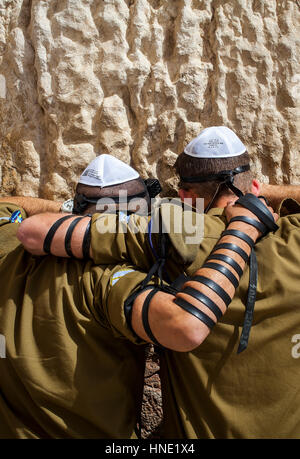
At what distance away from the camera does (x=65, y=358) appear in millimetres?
1606

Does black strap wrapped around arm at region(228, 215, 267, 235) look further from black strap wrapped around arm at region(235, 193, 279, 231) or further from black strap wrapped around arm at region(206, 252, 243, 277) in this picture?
black strap wrapped around arm at region(206, 252, 243, 277)

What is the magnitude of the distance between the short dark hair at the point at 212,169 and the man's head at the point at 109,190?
301mm

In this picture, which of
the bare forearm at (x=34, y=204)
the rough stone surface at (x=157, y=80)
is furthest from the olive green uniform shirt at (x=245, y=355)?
the rough stone surface at (x=157, y=80)

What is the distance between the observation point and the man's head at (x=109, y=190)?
83.4 inches

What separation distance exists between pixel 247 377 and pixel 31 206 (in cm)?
182

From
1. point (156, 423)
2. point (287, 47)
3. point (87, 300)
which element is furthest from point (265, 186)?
point (156, 423)

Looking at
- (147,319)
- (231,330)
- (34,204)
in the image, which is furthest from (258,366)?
(34,204)

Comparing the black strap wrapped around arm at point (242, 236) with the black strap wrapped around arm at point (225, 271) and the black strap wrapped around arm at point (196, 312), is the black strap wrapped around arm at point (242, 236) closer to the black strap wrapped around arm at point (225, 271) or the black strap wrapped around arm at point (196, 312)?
the black strap wrapped around arm at point (225, 271)

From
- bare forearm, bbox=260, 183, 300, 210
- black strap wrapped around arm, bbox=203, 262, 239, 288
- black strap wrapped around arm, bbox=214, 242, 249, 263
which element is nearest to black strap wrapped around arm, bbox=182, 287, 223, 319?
black strap wrapped around arm, bbox=203, 262, 239, 288

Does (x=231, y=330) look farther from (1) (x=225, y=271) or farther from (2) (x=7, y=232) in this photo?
(2) (x=7, y=232)

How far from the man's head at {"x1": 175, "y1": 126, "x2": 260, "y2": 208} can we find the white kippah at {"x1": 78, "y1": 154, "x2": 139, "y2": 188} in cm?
32

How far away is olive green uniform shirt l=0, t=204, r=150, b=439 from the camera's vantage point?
1.60 metres

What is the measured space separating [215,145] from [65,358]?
1283 mm

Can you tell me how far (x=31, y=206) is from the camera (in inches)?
106
